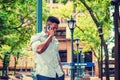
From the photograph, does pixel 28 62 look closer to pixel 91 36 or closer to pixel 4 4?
pixel 91 36

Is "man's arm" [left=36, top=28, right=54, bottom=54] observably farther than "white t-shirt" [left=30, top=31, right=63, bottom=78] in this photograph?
No

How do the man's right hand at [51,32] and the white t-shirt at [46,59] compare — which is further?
the white t-shirt at [46,59]

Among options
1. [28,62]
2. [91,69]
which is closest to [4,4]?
[91,69]

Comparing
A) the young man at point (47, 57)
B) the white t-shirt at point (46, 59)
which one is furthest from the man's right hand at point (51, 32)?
the white t-shirt at point (46, 59)

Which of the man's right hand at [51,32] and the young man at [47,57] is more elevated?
the man's right hand at [51,32]

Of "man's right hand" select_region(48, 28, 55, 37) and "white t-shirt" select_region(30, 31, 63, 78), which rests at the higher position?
"man's right hand" select_region(48, 28, 55, 37)

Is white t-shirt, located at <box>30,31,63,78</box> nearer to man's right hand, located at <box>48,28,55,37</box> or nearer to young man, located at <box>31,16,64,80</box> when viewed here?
young man, located at <box>31,16,64,80</box>

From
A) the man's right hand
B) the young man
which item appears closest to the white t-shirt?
the young man

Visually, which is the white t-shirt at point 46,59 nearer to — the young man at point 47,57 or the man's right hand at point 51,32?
the young man at point 47,57

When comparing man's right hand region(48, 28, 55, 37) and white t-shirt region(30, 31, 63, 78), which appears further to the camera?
white t-shirt region(30, 31, 63, 78)

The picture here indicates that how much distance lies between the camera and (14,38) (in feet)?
Result: 122

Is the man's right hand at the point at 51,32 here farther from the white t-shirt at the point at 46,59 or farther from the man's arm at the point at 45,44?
the white t-shirt at the point at 46,59

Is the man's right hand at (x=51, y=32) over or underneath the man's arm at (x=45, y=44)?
over

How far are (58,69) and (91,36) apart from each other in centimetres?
4520
